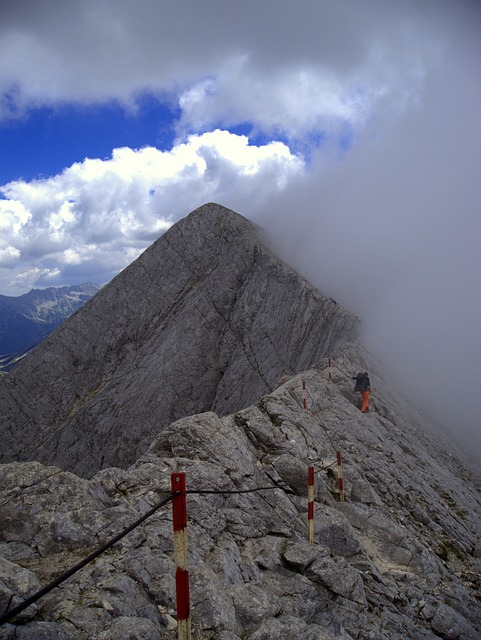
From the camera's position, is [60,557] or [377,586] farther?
[377,586]

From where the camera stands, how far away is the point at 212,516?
358 inches

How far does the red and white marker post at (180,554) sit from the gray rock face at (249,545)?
49cm

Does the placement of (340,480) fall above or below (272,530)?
above

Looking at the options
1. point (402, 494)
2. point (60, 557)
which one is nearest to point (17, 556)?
point (60, 557)

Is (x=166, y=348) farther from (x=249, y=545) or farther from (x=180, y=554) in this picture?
(x=180, y=554)

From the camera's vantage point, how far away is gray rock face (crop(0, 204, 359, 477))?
42.6 metres

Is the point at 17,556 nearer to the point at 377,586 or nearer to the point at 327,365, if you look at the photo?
the point at 377,586

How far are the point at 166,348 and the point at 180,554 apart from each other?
4244 centimetres

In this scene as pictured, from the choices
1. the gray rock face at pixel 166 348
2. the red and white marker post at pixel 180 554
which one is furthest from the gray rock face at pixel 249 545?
the gray rock face at pixel 166 348

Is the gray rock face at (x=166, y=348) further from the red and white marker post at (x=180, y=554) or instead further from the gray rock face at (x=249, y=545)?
the red and white marker post at (x=180, y=554)

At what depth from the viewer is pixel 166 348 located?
4747 cm

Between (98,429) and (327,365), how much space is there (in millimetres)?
30134

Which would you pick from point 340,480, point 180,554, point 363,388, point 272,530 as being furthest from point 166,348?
point 180,554

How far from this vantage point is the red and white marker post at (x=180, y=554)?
5.55 metres
